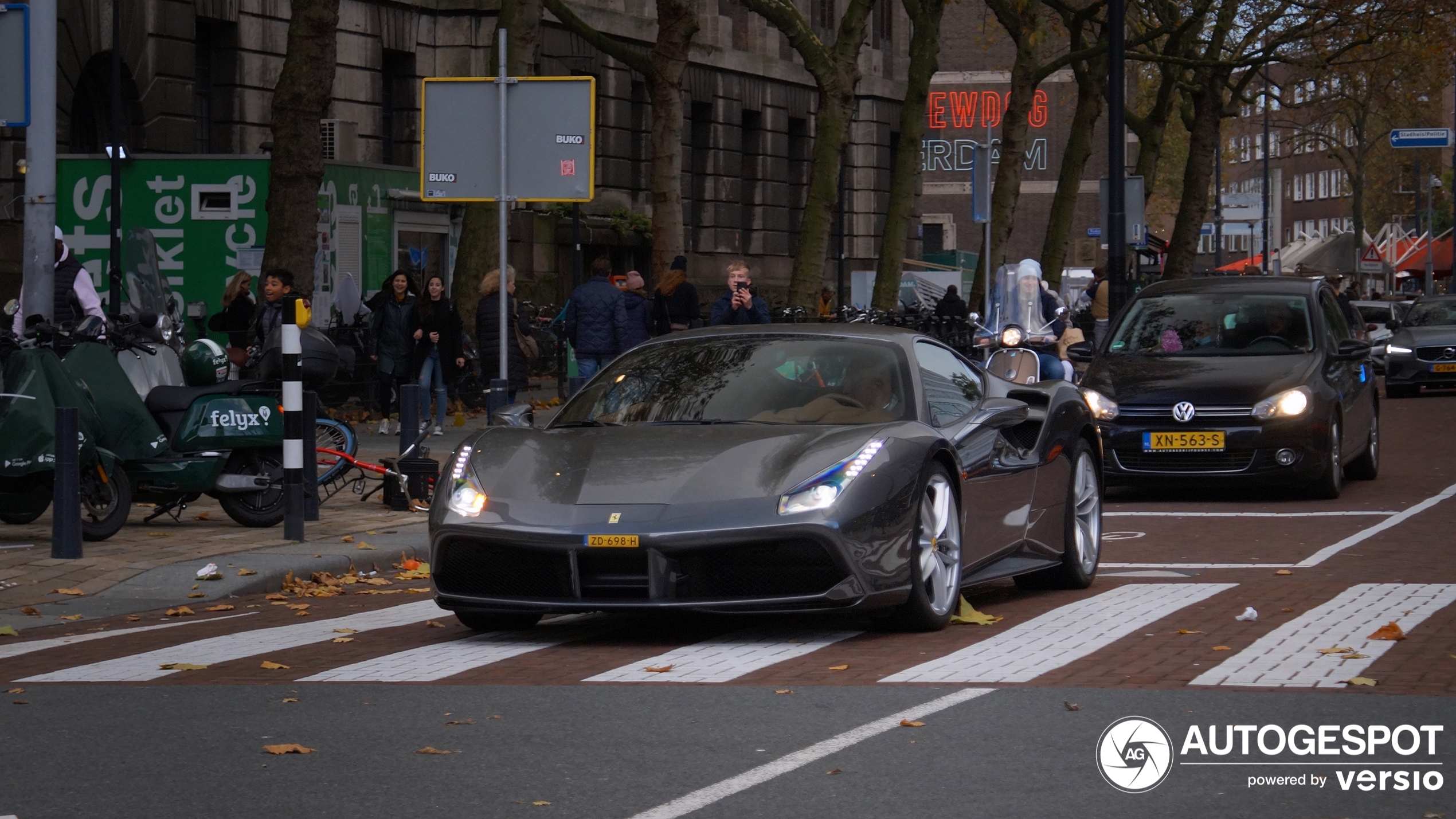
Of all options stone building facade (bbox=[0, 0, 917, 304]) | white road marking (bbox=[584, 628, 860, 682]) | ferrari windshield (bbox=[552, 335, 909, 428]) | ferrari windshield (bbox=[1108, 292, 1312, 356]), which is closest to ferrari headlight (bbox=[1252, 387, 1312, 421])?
ferrari windshield (bbox=[1108, 292, 1312, 356])

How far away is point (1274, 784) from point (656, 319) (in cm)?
1616

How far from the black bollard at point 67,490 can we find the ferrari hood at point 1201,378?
24.8 ft

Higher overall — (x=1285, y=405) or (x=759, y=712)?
(x=1285, y=405)

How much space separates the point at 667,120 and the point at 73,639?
734 inches

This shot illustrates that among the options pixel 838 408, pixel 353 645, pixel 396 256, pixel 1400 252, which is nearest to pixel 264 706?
pixel 353 645

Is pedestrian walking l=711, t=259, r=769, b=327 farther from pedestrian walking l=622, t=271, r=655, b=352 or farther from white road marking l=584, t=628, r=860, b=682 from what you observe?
white road marking l=584, t=628, r=860, b=682

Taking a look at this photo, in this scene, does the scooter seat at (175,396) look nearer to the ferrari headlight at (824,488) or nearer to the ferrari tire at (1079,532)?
the ferrari tire at (1079,532)

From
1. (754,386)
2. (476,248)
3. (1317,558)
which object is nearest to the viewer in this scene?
(754,386)

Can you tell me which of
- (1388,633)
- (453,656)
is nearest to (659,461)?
(453,656)

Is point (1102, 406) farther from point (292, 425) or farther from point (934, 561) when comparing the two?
point (934, 561)

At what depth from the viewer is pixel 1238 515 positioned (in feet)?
48.1

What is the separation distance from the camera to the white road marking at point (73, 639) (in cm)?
880

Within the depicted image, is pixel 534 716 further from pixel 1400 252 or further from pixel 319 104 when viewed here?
pixel 1400 252

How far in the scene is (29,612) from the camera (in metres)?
10.1
